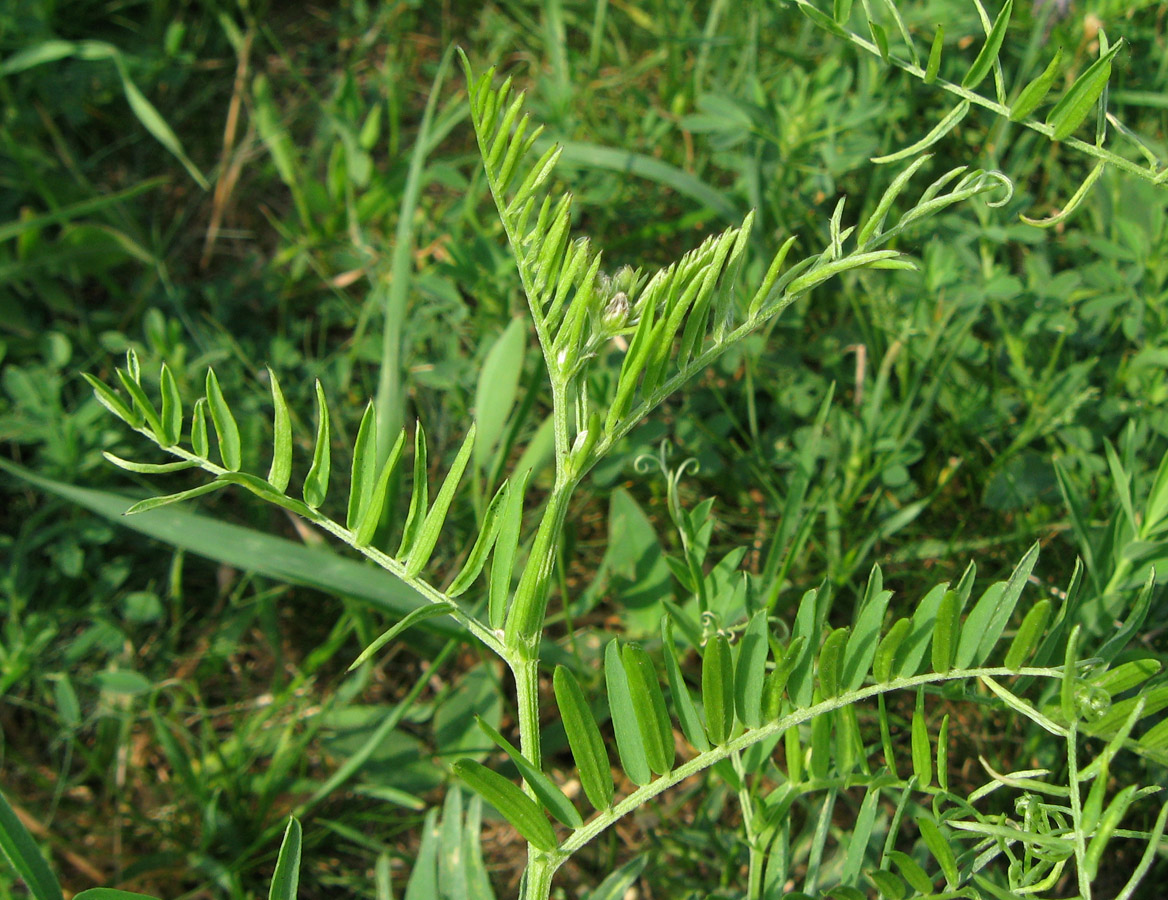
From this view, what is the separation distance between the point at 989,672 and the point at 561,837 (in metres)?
0.93

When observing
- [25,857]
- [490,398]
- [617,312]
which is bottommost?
[25,857]

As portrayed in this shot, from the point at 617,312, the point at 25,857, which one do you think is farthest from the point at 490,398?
the point at 25,857

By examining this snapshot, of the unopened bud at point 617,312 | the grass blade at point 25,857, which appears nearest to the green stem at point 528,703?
the unopened bud at point 617,312

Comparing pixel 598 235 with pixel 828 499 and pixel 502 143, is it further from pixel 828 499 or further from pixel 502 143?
pixel 502 143

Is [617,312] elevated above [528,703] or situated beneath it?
elevated above

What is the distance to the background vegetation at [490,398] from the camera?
67.4 inches

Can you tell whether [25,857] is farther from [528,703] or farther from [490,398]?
[490,398]

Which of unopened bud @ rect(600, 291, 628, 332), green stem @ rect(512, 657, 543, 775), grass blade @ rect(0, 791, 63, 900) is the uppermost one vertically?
unopened bud @ rect(600, 291, 628, 332)

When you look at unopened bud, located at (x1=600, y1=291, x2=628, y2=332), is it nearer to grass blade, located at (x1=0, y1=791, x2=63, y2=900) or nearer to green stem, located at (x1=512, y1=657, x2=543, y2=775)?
green stem, located at (x1=512, y1=657, x2=543, y2=775)

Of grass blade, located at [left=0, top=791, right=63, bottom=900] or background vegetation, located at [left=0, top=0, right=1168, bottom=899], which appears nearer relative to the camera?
grass blade, located at [left=0, top=791, right=63, bottom=900]

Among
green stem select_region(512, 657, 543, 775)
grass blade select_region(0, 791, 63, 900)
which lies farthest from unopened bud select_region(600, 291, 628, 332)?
grass blade select_region(0, 791, 63, 900)

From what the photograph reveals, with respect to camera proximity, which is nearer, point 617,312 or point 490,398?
point 617,312

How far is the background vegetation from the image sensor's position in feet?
5.62

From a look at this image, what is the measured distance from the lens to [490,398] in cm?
179
